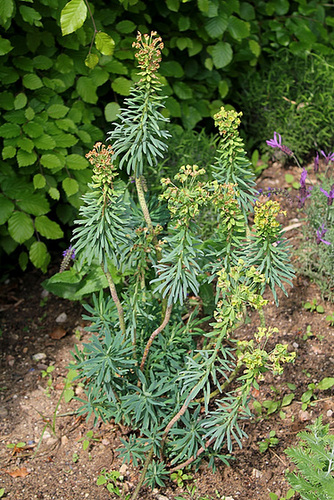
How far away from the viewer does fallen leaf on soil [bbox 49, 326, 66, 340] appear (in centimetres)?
285

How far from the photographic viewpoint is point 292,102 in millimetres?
3344

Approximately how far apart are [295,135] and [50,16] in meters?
1.57

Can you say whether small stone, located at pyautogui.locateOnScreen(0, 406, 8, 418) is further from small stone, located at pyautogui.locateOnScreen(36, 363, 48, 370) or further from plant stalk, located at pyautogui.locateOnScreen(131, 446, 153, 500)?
plant stalk, located at pyautogui.locateOnScreen(131, 446, 153, 500)

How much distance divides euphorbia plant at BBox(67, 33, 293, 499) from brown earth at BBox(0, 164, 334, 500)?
0.43 feet

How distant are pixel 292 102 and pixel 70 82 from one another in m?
1.31

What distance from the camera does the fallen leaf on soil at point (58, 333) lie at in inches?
112

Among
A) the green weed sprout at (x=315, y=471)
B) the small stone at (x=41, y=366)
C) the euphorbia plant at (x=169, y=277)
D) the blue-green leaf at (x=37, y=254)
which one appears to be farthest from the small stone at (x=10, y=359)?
the green weed sprout at (x=315, y=471)

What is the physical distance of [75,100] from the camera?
3.01m

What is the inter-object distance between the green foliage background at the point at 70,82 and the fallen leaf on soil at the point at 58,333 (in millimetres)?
350

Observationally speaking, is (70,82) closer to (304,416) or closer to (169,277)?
(169,277)

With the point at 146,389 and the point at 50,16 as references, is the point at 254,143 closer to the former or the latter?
the point at 50,16

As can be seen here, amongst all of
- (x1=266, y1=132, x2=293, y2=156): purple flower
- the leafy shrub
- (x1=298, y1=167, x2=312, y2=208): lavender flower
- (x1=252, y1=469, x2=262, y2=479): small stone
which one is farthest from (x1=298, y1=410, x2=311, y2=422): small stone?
the leafy shrub

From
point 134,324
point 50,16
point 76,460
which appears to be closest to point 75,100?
point 50,16

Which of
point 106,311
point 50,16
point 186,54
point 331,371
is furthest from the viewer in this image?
point 186,54
